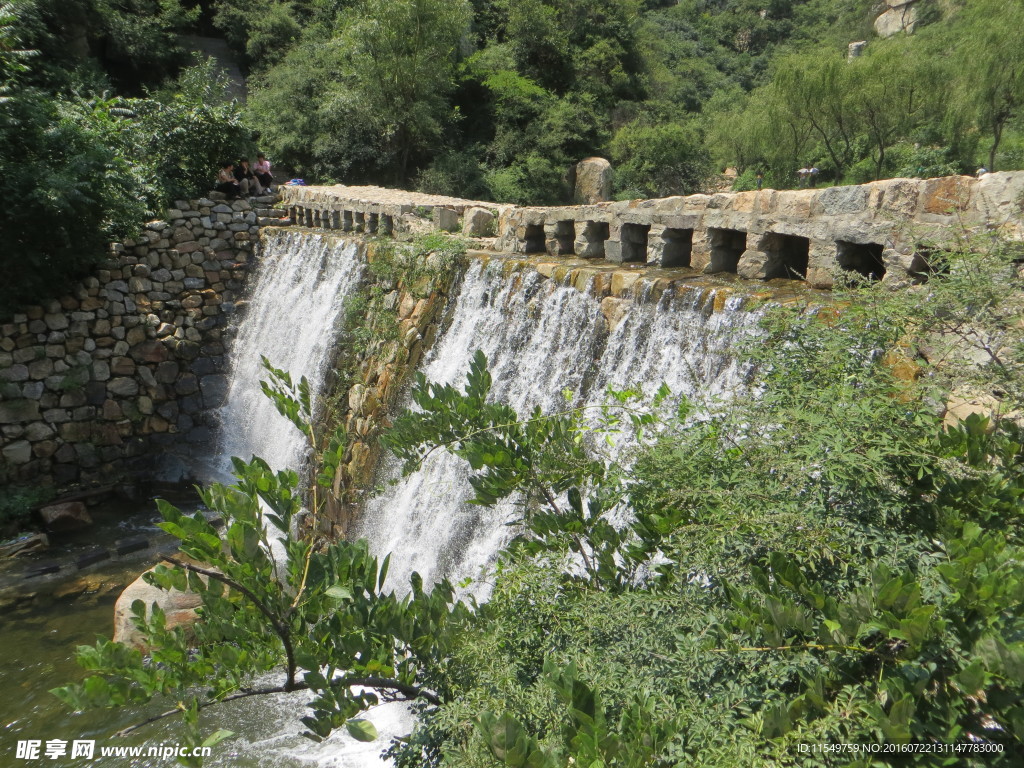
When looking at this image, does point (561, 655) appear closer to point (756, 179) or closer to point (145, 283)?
point (145, 283)

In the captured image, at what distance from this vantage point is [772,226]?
507 cm

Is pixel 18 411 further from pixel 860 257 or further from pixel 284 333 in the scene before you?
pixel 860 257

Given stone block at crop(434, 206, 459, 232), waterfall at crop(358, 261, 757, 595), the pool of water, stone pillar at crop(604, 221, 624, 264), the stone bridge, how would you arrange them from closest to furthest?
the stone bridge → waterfall at crop(358, 261, 757, 595) → the pool of water → stone pillar at crop(604, 221, 624, 264) → stone block at crop(434, 206, 459, 232)

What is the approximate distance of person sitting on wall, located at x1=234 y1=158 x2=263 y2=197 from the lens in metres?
12.0

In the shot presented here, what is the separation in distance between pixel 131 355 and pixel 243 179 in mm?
3779

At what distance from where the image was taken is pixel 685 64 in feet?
106

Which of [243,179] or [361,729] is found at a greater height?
[243,179]

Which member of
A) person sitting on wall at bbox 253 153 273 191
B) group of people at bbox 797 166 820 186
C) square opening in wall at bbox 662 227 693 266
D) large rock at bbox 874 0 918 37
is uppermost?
large rock at bbox 874 0 918 37

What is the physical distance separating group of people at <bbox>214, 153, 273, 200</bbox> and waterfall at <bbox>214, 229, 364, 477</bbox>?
970mm

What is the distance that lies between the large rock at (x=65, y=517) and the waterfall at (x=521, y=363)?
5.00 meters

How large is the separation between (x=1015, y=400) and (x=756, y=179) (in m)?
21.9

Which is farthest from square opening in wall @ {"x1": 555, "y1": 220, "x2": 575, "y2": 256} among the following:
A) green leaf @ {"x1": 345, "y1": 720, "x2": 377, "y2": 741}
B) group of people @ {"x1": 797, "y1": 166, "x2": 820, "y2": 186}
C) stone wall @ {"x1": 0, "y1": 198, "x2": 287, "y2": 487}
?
group of people @ {"x1": 797, "y1": 166, "x2": 820, "y2": 186}

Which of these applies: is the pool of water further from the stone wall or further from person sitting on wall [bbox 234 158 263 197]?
person sitting on wall [bbox 234 158 263 197]

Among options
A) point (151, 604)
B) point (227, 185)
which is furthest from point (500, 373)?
point (227, 185)
